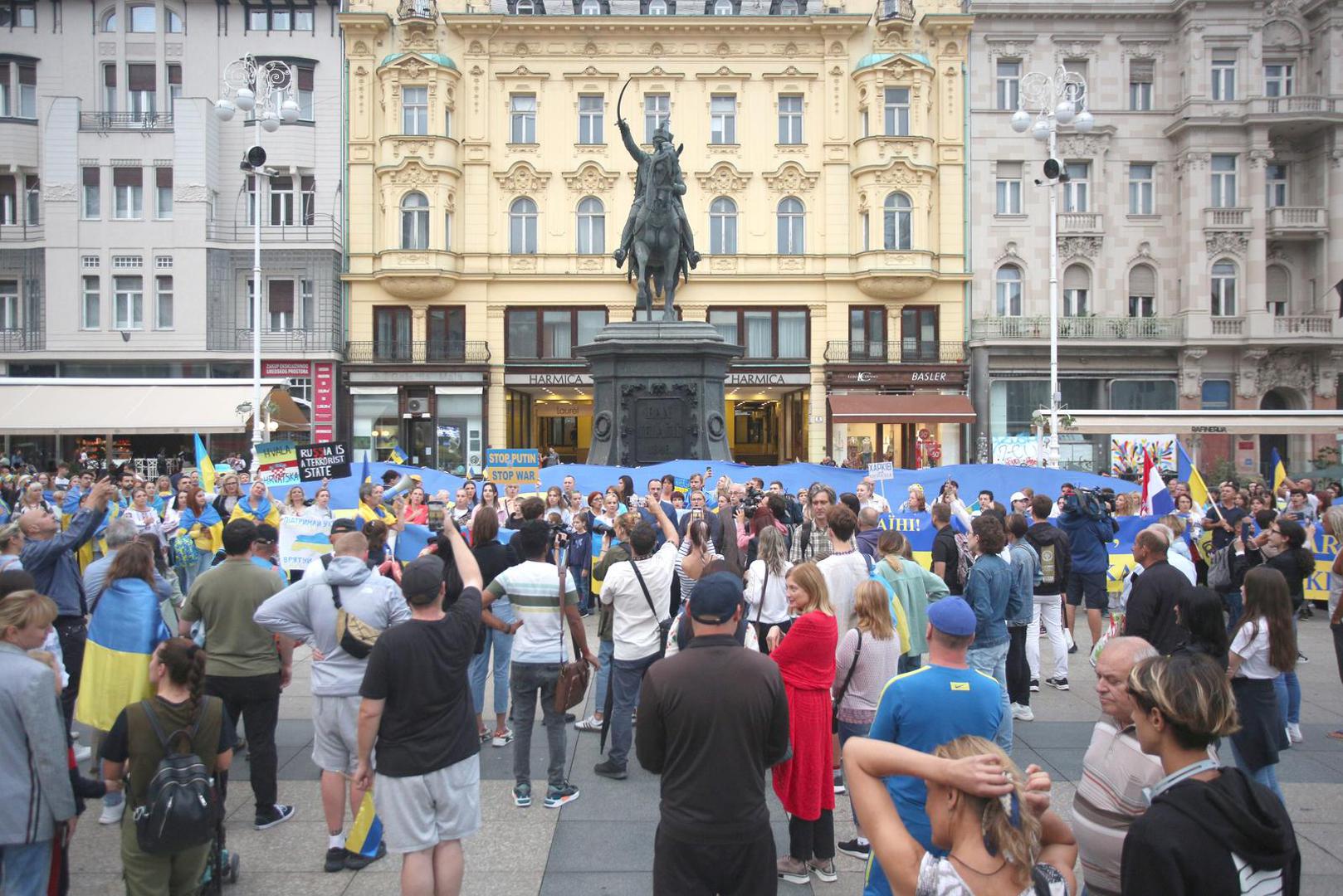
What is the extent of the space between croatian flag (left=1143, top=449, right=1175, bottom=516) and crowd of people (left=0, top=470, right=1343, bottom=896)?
12.1ft

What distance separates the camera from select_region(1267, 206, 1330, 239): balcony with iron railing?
37.8 metres

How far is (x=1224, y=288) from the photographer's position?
38.3 metres

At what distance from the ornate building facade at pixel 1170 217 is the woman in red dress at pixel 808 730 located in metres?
33.6

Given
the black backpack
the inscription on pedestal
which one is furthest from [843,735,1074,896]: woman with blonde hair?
the inscription on pedestal

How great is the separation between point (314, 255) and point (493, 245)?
685 cm

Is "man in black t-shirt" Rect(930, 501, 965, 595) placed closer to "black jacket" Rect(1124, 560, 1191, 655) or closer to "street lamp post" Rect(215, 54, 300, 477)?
"black jacket" Rect(1124, 560, 1191, 655)

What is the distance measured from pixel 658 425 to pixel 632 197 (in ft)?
75.3

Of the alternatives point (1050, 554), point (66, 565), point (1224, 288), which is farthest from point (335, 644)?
point (1224, 288)

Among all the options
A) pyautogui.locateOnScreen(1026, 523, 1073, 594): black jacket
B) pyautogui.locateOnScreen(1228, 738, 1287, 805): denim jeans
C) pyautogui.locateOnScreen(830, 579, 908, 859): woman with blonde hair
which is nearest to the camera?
pyautogui.locateOnScreen(1228, 738, 1287, 805): denim jeans

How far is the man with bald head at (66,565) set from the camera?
674cm

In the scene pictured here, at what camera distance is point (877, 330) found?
39.2 m

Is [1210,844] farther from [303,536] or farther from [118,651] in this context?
[303,536]

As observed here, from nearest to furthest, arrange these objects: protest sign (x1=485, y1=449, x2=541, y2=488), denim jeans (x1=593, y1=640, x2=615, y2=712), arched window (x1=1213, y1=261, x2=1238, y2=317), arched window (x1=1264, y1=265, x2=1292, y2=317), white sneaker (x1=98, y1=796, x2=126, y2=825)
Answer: white sneaker (x1=98, y1=796, x2=126, y2=825) < denim jeans (x1=593, y1=640, x2=615, y2=712) < protest sign (x1=485, y1=449, x2=541, y2=488) < arched window (x1=1213, y1=261, x2=1238, y2=317) < arched window (x1=1264, y1=265, x2=1292, y2=317)

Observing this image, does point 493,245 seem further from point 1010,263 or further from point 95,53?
point 1010,263
